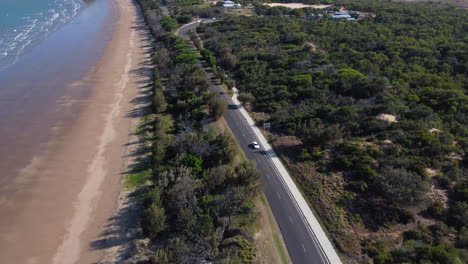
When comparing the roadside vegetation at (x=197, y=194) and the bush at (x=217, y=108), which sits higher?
the bush at (x=217, y=108)

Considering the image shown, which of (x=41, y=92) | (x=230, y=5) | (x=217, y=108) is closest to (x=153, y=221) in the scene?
(x=217, y=108)

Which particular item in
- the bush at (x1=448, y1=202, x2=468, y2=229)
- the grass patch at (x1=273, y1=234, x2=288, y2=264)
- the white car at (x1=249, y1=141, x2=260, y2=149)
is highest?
the white car at (x1=249, y1=141, x2=260, y2=149)

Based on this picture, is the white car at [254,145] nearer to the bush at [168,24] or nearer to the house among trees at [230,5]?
the bush at [168,24]

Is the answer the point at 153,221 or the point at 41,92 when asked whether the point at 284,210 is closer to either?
the point at 153,221

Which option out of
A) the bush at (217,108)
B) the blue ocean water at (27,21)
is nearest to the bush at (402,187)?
the bush at (217,108)

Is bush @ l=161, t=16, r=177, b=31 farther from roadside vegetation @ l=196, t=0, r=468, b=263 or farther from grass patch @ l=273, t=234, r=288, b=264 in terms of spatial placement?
grass patch @ l=273, t=234, r=288, b=264

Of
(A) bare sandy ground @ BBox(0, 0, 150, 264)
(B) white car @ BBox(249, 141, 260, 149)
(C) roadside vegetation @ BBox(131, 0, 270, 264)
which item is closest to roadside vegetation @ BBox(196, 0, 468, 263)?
(B) white car @ BBox(249, 141, 260, 149)
